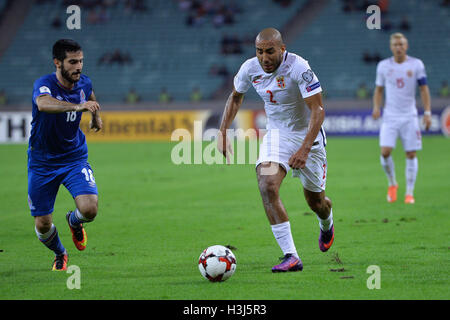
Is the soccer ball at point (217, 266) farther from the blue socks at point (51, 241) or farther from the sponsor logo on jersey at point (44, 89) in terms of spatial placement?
the sponsor logo on jersey at point (44, 89)

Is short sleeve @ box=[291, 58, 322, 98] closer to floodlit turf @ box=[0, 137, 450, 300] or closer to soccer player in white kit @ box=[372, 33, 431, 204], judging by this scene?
floodlit turf @ box=[0, 137, 450, 300]

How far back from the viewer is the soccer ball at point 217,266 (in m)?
6.36

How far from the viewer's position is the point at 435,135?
90.8ft

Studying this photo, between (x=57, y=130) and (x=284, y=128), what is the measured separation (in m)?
2.27

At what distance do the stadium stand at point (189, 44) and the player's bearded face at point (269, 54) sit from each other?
24296 mm

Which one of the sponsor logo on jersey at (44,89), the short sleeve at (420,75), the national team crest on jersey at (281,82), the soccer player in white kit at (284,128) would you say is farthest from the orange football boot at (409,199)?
the sponsor logo on jersey at (44,89)

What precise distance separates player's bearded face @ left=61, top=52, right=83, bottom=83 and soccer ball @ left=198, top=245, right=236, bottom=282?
84.8 inches

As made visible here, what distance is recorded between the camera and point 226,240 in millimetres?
8906

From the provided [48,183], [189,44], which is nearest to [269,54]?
[48,183]

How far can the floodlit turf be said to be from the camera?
241 inches

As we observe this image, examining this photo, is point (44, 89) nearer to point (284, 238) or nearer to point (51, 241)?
point (51, 241)

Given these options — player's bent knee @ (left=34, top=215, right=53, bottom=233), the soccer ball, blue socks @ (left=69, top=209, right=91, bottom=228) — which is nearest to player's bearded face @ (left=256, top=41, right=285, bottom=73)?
the soccer ball
